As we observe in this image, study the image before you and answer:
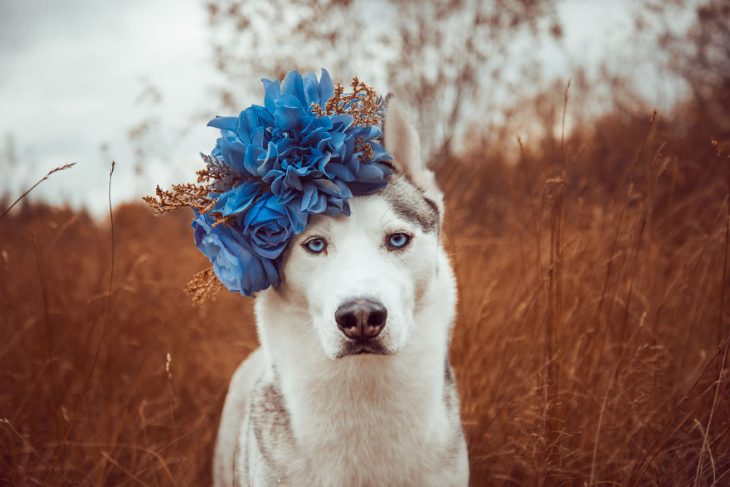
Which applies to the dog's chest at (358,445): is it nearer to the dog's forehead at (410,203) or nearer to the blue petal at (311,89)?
the dog's forehead at (410,203)

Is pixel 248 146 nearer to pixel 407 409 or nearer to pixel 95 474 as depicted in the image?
pixel 407 409

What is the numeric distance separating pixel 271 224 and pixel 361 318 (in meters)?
0.50

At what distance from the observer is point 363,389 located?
2.04 meters

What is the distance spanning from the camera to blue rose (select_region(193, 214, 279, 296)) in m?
1.90

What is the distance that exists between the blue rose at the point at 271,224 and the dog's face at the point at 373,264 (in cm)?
8

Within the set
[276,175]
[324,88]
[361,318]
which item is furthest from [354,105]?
[361,318]

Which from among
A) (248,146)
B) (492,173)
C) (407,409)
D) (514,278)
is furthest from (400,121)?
(492,173)

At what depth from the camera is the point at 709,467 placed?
2271 millimetres

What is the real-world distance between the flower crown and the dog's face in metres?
0.08

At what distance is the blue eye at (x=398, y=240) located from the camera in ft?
6.57

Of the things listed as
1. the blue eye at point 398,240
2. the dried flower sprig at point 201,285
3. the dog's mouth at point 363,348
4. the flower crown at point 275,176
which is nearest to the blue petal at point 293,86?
the flower crown at point 275,176

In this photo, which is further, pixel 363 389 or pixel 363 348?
pixel 363 389

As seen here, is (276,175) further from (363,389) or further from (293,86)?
(363,389)

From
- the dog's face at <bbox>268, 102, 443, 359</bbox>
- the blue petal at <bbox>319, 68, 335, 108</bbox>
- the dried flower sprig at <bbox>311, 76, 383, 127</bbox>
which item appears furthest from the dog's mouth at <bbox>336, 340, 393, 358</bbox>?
the blue petal at <bbox>319, 68, 335, 108</bbox>
